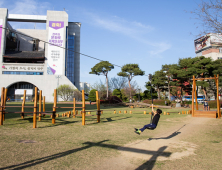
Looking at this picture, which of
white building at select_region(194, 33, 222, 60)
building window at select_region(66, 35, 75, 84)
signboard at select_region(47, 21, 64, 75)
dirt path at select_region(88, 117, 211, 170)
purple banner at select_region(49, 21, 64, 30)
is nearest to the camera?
dirt path at select_region(88, 117, 211, 170)

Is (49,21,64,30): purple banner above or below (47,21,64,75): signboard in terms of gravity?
above

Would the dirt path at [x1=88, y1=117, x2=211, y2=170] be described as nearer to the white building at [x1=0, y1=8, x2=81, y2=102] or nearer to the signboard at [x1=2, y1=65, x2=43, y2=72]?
the white building at [x1=0, y1=8, x2=81, y2=102]

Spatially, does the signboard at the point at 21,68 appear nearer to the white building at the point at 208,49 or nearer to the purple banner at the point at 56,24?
the purple banner at the point at 56,24

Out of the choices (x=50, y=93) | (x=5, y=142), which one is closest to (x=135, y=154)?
(x=5, y=142)

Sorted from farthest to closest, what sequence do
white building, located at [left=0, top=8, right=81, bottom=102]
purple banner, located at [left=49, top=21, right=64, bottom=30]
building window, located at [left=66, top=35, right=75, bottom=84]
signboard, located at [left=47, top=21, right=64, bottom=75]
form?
building window, located at [left=66, top=35, right=75, bottom=84], purple banner, located at [left=49, top=21, right=64, bottom=30], signboard, located at [left=47, top=21, right=64, bottom=75], white building, located at [left=0, top=8, right=81, bottom=102]

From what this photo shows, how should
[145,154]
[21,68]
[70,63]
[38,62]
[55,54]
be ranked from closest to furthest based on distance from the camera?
[145,154] → [21,68] → [55,54] → [38,62] → [70,63]

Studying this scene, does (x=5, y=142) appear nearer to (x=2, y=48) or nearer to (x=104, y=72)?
(x=104, y=72)

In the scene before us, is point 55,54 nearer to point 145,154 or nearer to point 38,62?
point 38,62

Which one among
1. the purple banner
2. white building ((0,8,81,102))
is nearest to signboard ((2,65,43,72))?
white building ((0,8,81,102))

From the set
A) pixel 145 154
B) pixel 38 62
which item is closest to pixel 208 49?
pixel 38 62

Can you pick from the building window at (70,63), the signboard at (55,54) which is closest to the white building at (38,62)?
the signboard at (55,54)

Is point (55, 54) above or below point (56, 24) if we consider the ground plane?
below

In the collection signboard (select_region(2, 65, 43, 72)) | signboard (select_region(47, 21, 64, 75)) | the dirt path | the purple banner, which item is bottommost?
the dirt path

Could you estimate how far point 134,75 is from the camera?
52469 mm
